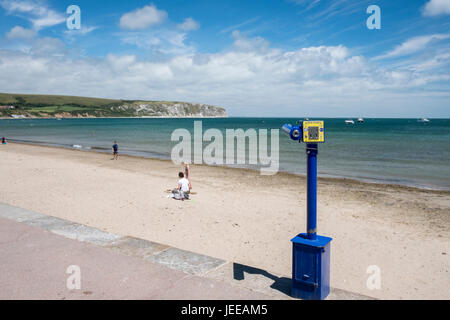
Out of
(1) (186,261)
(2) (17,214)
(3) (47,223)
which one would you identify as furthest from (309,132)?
(2) (17,214)

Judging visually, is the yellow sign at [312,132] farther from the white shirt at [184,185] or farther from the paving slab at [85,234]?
the white shirt at [184,185]

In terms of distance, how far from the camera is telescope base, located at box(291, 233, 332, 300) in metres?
4.29

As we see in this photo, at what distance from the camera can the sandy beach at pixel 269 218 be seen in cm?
670

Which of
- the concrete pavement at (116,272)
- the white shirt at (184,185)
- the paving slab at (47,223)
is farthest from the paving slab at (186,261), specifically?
the white shirt at (184,185)

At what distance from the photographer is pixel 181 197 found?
11844 mm

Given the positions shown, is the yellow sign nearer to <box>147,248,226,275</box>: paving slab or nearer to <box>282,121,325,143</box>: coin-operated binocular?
<box>282,121,325,143</box>: coin-operated binocular

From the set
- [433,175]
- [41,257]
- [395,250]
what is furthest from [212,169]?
[41,257]

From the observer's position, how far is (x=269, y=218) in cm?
1015

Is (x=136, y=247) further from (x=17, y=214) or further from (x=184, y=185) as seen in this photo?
(x=184, y=185)

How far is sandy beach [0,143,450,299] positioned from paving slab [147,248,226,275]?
143 cm

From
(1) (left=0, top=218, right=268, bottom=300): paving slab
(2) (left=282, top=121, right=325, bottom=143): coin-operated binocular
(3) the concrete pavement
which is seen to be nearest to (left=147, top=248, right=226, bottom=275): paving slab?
(3) the concrete pavement

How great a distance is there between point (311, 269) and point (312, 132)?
178 cm
